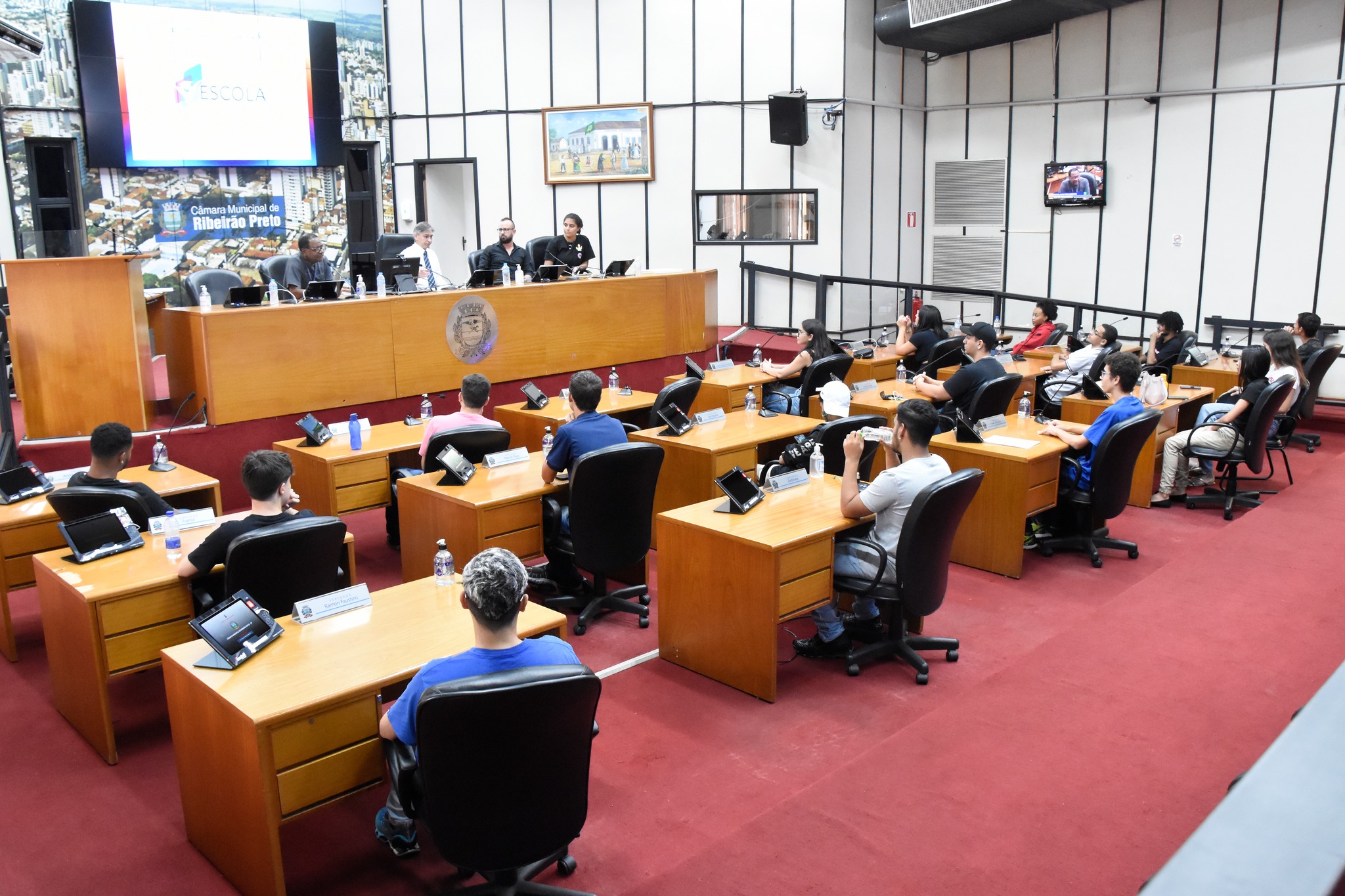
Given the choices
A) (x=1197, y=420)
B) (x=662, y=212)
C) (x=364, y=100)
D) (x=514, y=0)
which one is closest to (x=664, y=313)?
(x=662, y=212)

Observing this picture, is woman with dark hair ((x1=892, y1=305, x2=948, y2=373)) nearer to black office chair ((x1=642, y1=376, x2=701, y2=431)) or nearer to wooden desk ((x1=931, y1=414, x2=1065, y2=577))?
black office chair ((x1=642, y1=376, x2=701, y2=431))

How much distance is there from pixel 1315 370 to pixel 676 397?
18.1 feet

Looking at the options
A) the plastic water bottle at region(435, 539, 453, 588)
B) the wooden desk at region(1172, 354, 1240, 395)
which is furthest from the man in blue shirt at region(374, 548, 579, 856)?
the wooden desk at region(1172, 354, 1240, 395)

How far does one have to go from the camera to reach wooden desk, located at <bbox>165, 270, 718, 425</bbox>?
6707mm

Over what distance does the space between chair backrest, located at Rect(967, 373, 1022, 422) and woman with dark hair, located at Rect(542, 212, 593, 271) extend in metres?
4.34

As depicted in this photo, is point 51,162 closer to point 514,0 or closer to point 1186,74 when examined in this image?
point 514,0

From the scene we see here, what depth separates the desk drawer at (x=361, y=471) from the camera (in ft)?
18.2

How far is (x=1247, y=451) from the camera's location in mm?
6691

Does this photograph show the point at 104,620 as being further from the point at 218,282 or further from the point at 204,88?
the point at 204,88

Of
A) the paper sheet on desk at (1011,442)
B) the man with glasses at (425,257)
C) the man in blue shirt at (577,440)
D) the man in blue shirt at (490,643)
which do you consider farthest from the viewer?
the man with glasses at (425,257)

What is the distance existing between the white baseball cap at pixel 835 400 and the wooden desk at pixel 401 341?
278 cm

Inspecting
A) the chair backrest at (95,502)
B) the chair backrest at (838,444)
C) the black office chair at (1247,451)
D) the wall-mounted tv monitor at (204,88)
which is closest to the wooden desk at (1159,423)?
the black office chair at (1247,451)

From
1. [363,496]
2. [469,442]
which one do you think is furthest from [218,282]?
[469,442]

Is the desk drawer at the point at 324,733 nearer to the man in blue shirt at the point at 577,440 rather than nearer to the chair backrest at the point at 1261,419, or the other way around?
the man in blue shirt at the point at 577,440
